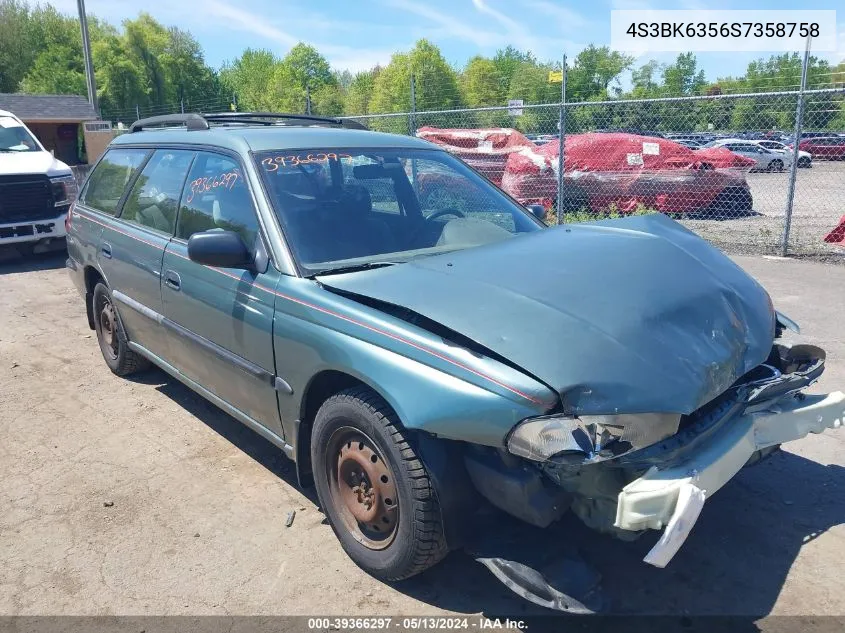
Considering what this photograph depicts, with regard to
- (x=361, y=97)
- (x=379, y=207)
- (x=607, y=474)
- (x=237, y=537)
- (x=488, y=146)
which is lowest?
(x=237, y=537)

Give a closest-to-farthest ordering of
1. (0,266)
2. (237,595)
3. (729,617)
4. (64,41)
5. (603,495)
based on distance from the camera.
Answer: (603,495) < (729,617) < (237,595) < (0,266) < (64,41)

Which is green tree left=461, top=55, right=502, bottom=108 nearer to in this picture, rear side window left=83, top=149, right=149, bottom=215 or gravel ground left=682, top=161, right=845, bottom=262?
gravel ground left=682, top=161, right=845, bottom=262

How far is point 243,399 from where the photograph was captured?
347 centimetres

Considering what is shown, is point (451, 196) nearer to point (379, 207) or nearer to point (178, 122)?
point (379, 207)

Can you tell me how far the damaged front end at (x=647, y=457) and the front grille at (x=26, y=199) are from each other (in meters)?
9.32

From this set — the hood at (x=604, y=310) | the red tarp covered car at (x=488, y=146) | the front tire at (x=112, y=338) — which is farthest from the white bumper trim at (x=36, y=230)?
the hood at (x=604, y=310)

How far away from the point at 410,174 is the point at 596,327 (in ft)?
6.32

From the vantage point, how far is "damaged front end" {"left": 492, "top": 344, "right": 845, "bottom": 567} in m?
2.15

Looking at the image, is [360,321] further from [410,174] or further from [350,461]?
[410,174]

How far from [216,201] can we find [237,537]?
5.71 ft

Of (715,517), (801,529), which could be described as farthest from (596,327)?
(801,529)

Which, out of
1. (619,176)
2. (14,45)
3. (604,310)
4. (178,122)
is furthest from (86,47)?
(14,45)

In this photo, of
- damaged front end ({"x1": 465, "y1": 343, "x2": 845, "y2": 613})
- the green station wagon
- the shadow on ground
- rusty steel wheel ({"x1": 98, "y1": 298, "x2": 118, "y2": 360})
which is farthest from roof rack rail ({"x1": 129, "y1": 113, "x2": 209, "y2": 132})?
damaged front end ({"x1": 465, "y1": 343, "x2": 845, "y2": 613})

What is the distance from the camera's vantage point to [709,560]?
2.92m
